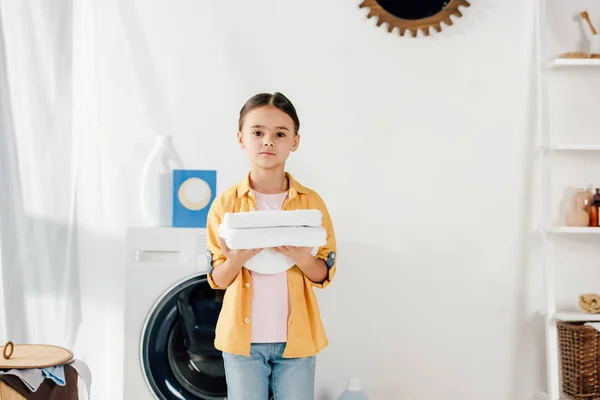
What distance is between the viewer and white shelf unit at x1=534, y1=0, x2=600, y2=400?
8.27 ft

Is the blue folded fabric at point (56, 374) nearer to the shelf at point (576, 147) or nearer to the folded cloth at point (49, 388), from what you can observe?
the folded cloth at point (49, 388)

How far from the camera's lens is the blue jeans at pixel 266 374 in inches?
66.9

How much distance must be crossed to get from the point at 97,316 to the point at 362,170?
114cm

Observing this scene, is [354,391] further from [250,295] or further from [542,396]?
[250,295]

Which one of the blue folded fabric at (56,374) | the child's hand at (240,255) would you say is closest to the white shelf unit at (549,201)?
the child's hand at (240,255)

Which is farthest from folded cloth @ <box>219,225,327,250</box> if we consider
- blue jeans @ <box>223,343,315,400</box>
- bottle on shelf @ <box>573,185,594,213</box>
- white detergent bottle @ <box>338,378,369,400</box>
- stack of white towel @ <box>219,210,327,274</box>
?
bottle on shelf @ <box>573,185,594,213</box>

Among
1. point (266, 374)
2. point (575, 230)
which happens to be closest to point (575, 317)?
point (575, 230)

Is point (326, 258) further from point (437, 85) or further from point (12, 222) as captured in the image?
point (437, 85)

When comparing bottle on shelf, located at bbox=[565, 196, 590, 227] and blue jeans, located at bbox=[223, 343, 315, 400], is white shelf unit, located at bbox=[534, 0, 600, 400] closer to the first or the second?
bottle on shelf, located at bbox=[565, 196, 590, 227]

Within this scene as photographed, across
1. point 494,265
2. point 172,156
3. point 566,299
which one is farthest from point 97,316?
point 566,299

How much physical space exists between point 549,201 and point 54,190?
174 cm

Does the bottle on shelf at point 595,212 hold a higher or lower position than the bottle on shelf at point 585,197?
lower

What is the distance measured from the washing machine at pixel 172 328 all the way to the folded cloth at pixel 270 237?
19.8 inches

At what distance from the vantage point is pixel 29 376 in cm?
159
